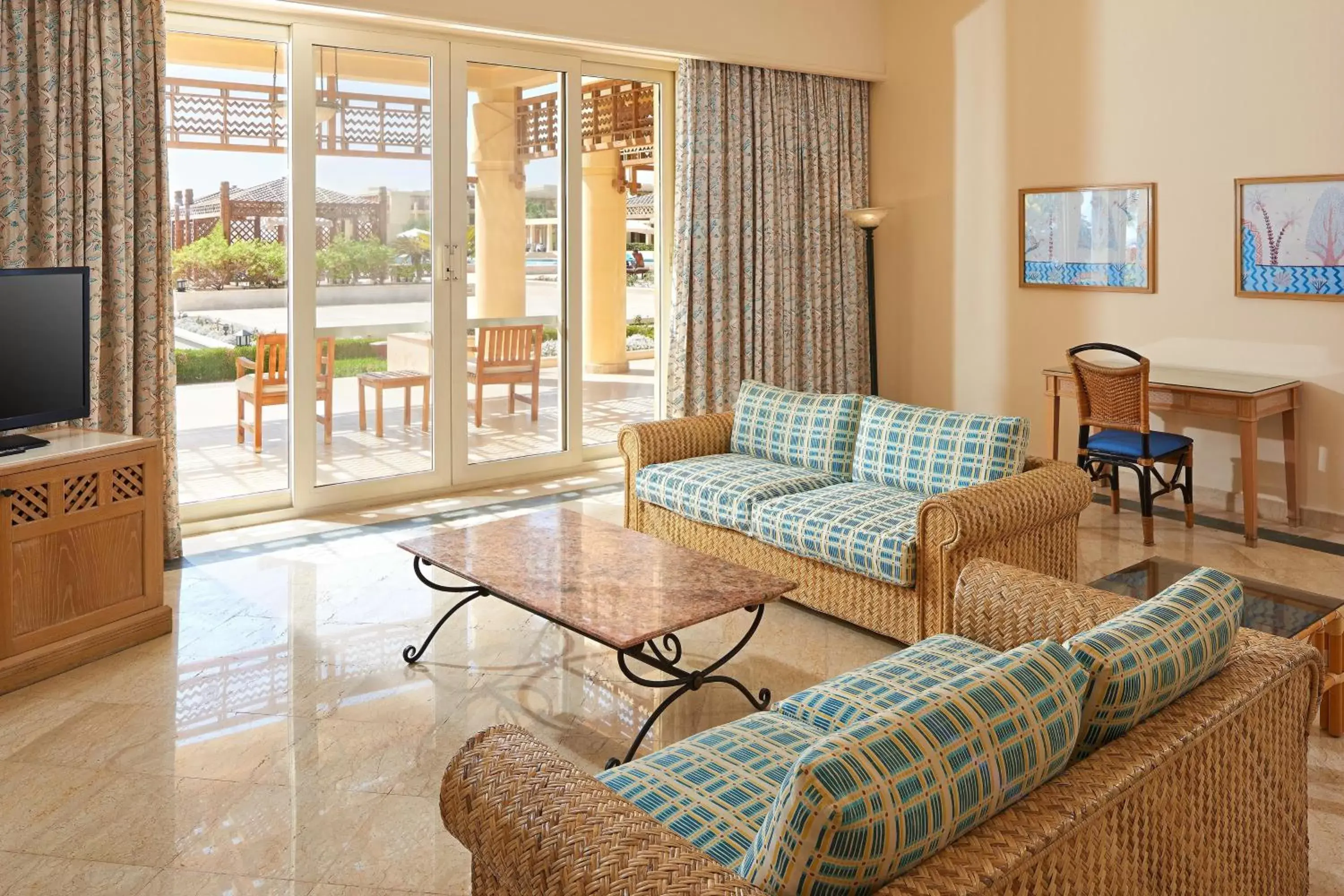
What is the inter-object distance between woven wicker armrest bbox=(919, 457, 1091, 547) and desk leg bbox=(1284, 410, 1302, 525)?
6.50ft

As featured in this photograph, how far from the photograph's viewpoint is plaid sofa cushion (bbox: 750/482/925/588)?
3.58 meters

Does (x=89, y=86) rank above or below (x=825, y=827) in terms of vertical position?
above

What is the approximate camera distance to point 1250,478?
16.2 ft

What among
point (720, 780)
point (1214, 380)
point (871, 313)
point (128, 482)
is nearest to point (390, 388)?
point (128, 482)

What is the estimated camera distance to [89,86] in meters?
4.32

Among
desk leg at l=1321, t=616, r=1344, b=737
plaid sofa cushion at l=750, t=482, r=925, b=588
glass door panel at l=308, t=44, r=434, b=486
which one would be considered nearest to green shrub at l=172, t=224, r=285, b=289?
glass door panel at l=308, t=44, r=434, b=486

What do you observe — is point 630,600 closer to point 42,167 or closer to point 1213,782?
point 1213,782

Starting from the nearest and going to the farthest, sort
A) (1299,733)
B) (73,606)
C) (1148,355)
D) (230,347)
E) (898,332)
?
(1299,733) < (73,606) < (230,347) < (1148,355) < (898,332)

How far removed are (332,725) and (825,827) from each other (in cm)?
215

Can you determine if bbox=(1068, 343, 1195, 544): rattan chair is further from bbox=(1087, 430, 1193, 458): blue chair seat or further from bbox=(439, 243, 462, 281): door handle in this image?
bbox=(439, 243, 462, 281): door handle

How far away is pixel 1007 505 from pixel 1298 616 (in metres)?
0.88

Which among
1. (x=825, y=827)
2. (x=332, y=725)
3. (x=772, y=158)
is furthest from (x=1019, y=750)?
(x=772, y=158)

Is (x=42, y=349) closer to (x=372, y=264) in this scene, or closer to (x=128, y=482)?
(x=128, y=482)

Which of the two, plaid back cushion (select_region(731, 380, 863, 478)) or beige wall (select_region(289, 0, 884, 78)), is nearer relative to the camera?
plaid back cushion (select_region(731, 380, 863, 478))
